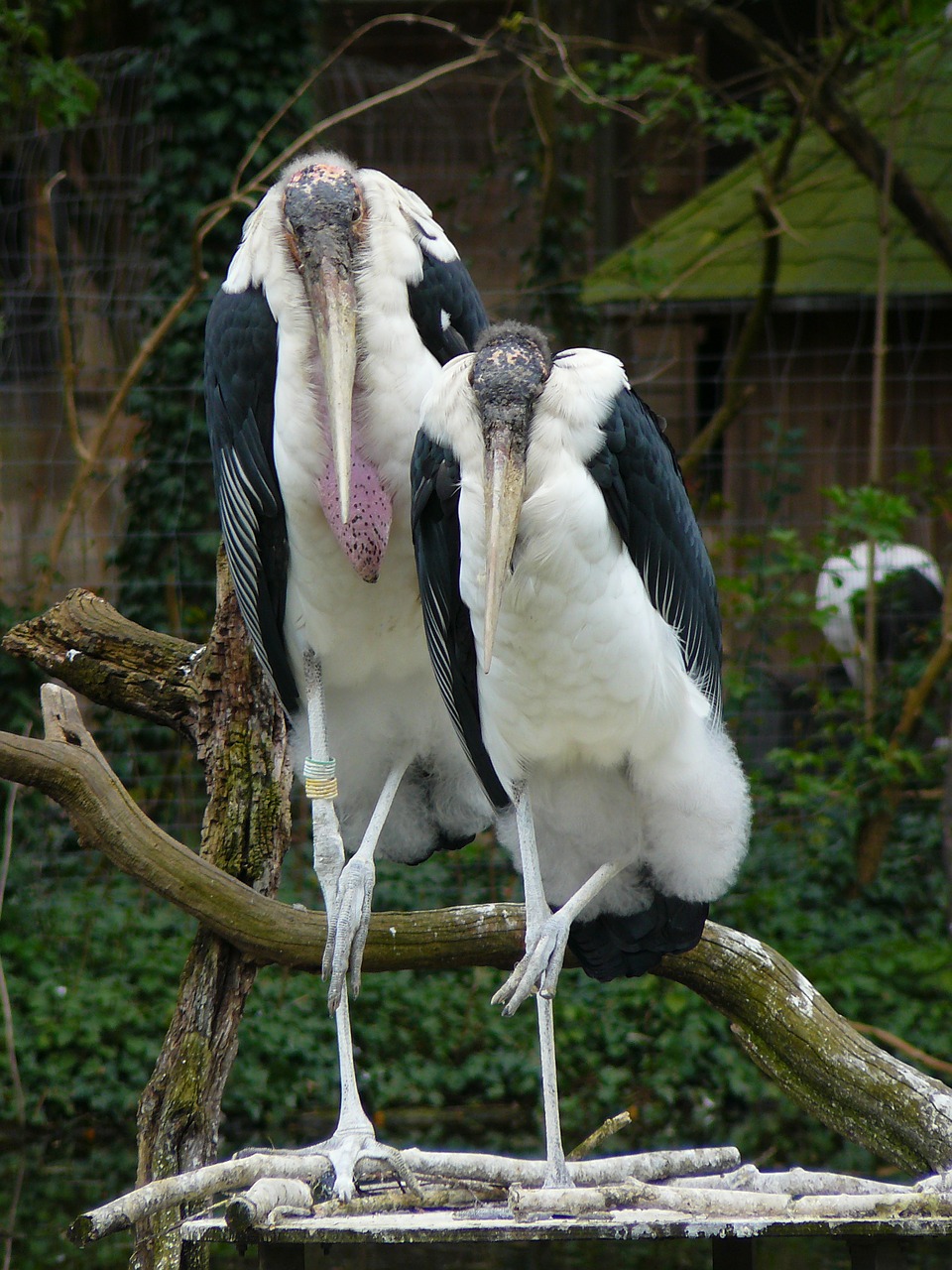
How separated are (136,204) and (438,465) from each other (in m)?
4.22

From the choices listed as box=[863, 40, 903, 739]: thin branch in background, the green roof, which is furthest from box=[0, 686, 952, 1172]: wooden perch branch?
the green roof

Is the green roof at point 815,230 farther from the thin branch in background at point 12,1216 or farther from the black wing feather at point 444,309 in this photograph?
the thin branch in background at point 12,1216

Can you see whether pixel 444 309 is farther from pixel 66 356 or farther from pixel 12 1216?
pixel 66 356

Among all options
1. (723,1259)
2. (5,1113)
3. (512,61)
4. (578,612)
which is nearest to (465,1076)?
(5,1113)

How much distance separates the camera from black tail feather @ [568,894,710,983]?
10.1 feet

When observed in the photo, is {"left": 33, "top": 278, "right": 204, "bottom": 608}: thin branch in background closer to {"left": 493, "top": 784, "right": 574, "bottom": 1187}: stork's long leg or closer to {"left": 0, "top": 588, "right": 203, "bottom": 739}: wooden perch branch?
{"left": 0, "top": 588, "right": 203, "bottom": 739}: wooden perch branch

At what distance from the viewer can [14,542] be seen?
242 inches

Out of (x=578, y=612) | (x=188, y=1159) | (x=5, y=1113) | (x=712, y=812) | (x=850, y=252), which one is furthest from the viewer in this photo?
(x=850, y=252)

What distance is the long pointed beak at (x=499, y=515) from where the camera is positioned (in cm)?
238

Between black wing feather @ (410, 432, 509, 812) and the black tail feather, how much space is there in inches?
16.0

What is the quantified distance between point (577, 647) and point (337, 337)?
649 mm

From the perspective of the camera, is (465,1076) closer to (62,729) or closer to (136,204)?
(62,729)

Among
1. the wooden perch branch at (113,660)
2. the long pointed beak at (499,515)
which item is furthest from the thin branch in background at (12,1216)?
the long pointed beak at (499,515)

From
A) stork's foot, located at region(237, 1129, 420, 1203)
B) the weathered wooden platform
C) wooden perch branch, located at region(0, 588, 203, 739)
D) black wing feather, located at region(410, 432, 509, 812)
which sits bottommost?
stork's foot, located at region(237, 1129, 420, 1203)
